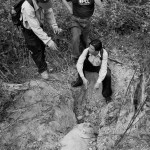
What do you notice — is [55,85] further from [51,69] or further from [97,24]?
[97,24]

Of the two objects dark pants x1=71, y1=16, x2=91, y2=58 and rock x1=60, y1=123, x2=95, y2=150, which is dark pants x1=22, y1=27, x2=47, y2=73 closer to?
dark pants x1=71, y1=16, x2=91, y2=58

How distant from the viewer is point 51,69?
509 centimetres

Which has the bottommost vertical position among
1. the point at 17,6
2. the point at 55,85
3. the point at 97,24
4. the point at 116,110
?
the point at 116,110

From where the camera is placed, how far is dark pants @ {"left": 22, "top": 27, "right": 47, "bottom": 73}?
411 centimetres

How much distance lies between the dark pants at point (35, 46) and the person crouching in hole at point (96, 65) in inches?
29.1

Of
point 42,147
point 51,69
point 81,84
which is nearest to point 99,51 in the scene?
point 81,84

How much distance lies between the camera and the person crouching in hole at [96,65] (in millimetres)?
4160

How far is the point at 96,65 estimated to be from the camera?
4.54 meters

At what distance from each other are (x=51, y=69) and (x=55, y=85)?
505 mm

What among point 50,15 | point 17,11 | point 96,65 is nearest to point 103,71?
point 96,65

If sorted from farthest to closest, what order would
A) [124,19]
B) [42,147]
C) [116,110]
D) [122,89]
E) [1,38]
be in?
[124,19], [1,38], [122,89], [116,110], [42,147]

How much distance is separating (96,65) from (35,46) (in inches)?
47.7

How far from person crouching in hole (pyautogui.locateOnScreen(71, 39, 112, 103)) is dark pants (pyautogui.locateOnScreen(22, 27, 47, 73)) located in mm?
738

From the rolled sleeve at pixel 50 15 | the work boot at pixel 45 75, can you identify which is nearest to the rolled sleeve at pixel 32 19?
the rolled sleeve at pixel 50 15
